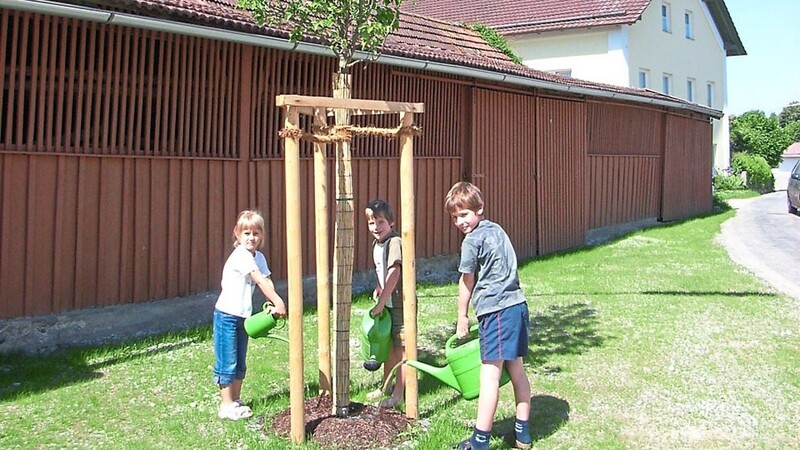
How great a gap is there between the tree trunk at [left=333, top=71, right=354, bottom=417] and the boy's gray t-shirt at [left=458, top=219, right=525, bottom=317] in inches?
29.1

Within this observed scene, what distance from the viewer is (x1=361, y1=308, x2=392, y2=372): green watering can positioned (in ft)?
17.1

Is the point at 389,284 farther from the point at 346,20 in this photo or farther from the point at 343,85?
the point at 346,20

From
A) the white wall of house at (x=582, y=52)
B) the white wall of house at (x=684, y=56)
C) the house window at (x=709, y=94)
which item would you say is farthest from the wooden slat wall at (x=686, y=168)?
the house window at (x=709, y=94)

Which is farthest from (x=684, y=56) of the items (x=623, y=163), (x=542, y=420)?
(x=542, y=420)

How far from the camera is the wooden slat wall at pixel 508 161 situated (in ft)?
38.9

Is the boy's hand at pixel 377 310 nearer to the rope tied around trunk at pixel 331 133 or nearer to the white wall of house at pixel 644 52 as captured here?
the rope tied around trunk at pixel 331 133

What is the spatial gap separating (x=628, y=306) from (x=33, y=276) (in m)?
6.24

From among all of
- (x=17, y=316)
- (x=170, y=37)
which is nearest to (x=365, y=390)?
(x=17, y=316)

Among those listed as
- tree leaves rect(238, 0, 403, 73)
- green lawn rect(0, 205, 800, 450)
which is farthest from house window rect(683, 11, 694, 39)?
tree leaves rect(238, 0, 403, 73)

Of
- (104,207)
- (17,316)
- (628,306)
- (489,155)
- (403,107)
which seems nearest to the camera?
(403,107)

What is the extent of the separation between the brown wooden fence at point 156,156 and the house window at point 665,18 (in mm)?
19045

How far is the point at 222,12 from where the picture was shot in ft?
26.0

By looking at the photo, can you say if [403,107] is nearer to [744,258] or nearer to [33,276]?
[33,276]

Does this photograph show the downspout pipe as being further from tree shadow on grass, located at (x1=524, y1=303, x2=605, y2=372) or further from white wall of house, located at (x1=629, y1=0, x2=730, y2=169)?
white wall of house, located at (x1=629, y1=0, x2=730, y2=169)
